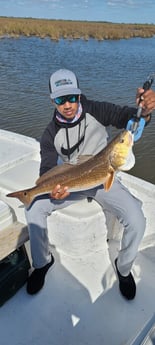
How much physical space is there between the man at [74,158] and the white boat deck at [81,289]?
0.43ft

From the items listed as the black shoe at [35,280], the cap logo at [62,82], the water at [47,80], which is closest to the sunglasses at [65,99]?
the cap logo at [62,82]

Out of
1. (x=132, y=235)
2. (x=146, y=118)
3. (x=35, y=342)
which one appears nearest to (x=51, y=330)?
(x=35, y=342)

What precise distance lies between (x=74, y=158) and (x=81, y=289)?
3.51ft

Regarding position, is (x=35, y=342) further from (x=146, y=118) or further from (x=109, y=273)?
(x=146, y=118)

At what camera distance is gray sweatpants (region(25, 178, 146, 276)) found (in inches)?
94.3

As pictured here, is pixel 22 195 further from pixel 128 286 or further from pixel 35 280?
pixel 128 286

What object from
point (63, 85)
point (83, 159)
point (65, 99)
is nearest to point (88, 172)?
point (83, 159)

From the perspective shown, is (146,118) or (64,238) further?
(64,238)

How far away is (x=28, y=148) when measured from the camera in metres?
3.77

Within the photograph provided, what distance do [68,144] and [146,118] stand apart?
0.64m

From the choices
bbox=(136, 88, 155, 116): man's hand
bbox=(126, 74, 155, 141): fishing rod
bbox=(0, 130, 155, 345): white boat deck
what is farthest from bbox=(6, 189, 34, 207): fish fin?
bbox=(136, 88, 155, 116): man's hand

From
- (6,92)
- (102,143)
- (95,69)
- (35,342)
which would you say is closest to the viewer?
(35,342)

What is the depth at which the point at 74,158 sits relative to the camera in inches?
104

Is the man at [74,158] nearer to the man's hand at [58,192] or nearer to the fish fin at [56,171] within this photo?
the man's hand at [58,192]
